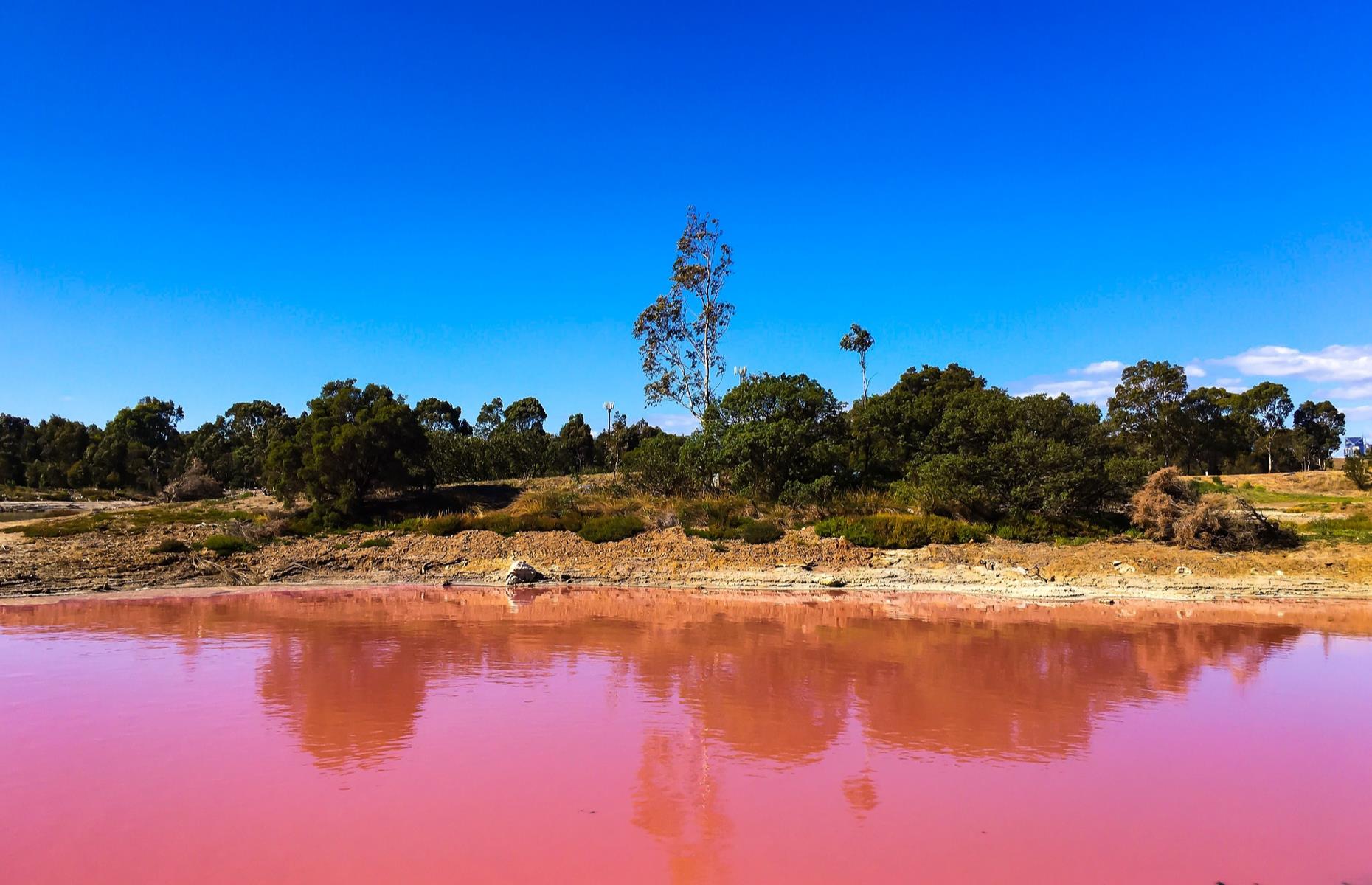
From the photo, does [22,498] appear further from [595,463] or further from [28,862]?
[28,862]

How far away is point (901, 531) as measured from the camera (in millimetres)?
22109

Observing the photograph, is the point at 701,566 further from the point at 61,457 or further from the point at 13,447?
the point at 13,447

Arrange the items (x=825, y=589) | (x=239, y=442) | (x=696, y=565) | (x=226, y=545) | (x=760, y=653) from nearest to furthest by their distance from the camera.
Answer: (x=760, y=653) < (x=825, y=589) < (x=696, y=565) < (x=226, y=545) < (x=239, y=442)

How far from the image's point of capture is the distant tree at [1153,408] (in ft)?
196

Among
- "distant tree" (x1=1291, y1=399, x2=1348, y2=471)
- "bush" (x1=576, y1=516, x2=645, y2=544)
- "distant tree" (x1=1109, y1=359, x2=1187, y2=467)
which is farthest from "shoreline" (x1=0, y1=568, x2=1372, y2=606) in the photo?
"distant tree" (x1=1291, y1=399, x2=1348, y2=471)

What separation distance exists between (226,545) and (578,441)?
4863cm

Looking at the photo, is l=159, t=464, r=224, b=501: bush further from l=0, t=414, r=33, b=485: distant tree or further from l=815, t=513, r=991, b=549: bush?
l=815, t=513, r=991, b=549: bush

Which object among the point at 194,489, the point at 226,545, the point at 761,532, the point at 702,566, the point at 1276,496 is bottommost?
the point at 702,566

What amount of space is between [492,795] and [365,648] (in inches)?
282

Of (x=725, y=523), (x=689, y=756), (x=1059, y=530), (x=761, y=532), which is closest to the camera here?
(x=689, y=756)

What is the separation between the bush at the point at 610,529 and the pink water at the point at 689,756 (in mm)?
10149

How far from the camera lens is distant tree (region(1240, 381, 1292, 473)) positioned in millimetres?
67062

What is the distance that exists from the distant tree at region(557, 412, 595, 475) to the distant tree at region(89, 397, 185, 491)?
112 feet

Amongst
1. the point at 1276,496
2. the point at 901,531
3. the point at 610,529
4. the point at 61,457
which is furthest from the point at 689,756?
the point at 61,457
